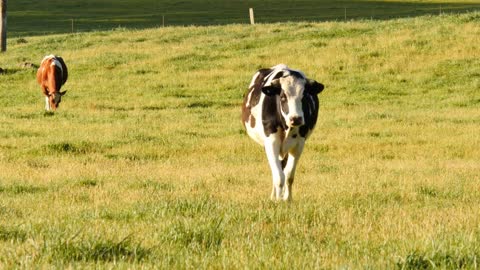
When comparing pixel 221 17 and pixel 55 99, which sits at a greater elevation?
pixel 221 17

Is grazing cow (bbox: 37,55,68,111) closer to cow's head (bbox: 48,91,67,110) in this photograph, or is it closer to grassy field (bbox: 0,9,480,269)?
cow's head (bbox: 48,91,67,110)

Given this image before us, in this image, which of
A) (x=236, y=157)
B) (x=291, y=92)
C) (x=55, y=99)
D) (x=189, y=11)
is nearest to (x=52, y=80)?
(x=55, y=99)

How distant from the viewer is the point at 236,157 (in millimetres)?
16109

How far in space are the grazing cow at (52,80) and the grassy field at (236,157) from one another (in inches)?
28.7

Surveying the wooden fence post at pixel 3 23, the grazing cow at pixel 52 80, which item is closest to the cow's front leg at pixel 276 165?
the grazing cow at pixel 52 80

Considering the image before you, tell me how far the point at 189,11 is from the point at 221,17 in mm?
6772

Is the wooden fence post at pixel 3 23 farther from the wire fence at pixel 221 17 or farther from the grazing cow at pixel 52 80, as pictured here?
the wire fence at pixel 221 17

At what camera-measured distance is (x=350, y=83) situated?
31.2 m

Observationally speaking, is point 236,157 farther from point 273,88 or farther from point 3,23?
point 3,23

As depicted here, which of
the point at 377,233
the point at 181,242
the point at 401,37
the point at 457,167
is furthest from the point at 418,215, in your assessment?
the point at 401,37

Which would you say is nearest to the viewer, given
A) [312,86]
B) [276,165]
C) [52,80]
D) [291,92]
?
[291,92]

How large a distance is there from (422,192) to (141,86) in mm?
22779

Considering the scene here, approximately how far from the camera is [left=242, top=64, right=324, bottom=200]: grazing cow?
10414mm

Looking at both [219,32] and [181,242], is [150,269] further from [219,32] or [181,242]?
[219,32]
